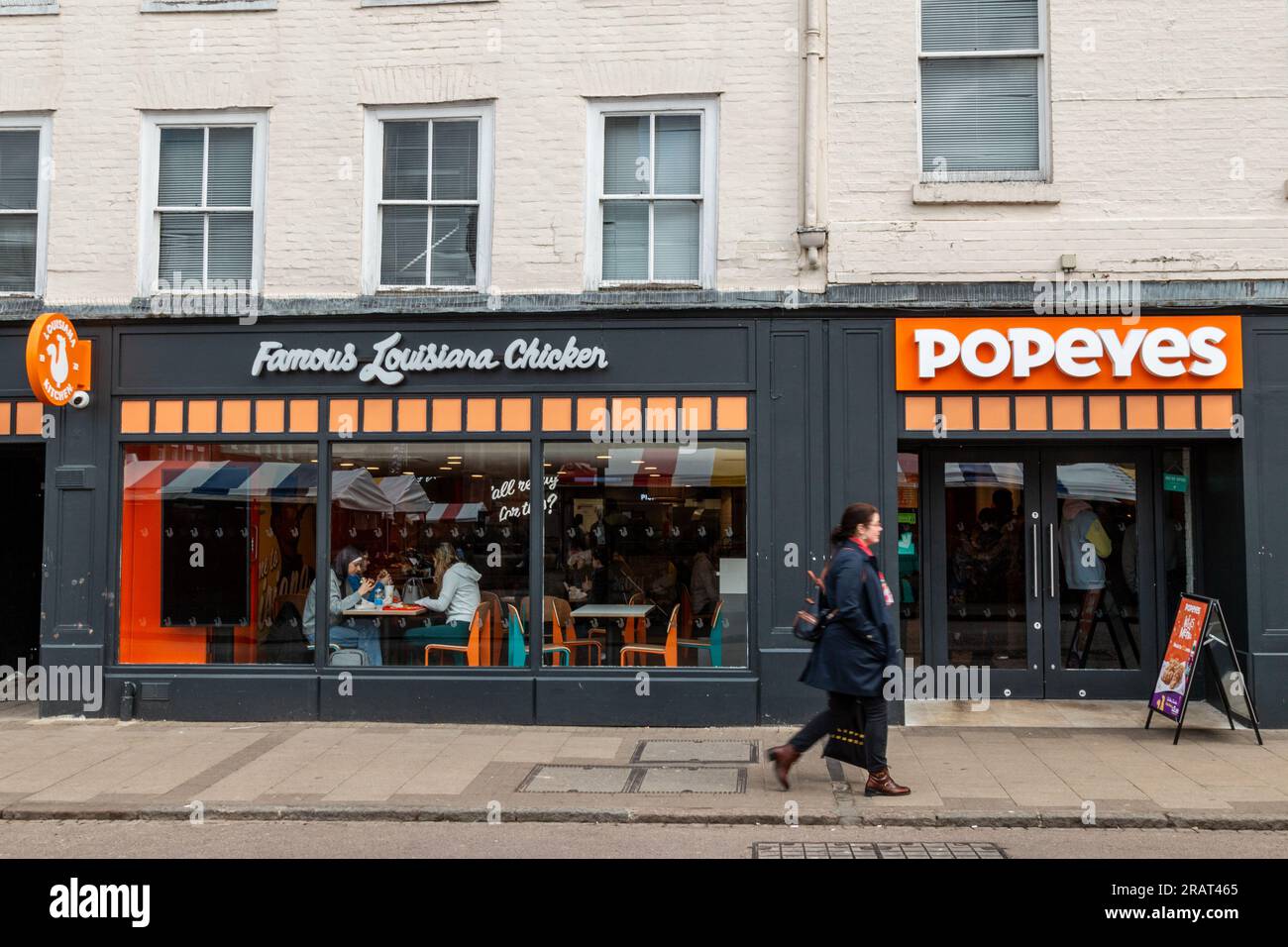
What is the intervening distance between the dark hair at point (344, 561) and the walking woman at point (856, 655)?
4.76 m

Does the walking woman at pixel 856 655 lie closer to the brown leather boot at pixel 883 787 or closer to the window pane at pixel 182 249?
the brown leather boot at pixel 883 787

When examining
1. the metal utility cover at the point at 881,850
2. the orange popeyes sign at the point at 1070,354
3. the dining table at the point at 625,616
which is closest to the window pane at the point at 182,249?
the dining table at the point at 625,616

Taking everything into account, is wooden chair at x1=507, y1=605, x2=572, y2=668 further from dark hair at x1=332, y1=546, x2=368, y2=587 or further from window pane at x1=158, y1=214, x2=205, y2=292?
window pane at x1=158, y1=214, x2=205, y2=292

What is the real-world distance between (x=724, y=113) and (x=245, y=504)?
19.0 ft

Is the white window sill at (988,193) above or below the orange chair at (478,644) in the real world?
above

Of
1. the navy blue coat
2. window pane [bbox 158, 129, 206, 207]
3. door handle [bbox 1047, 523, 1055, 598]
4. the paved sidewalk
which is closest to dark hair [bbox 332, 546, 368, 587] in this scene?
the paved sidewalk

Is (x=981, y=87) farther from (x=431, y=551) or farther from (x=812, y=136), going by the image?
(x=431, y=551)

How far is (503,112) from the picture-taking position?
10.4 meters

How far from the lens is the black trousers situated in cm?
750

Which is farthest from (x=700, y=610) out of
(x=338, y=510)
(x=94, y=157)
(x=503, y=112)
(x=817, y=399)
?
(x=94, y=157)

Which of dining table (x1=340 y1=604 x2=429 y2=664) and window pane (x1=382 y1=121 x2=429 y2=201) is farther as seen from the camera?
window pane (x1=382 y1=121 x2=429 y2=201)

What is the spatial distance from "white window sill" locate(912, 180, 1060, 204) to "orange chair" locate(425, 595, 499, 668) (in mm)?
5440

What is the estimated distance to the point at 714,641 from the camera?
10.1m

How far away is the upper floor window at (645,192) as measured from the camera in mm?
10391
